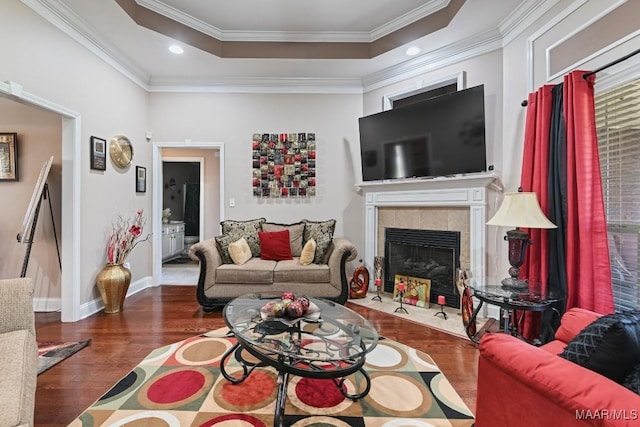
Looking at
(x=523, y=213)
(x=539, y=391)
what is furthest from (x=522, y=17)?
(x=539, y=391)

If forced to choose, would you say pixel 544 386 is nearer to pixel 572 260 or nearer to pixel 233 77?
pixel 572 260

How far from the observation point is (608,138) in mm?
2045

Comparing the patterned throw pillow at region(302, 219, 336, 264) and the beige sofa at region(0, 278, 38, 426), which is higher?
the patterned throw pillow at region(302, 219, 336, 264)

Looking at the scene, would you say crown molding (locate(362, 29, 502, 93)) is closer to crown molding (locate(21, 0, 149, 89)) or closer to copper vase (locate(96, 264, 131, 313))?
crown molding (locate(21, 0, 149, 89))

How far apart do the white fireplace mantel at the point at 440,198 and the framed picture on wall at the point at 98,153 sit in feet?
10.2

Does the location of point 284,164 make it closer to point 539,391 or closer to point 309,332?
point 309,332

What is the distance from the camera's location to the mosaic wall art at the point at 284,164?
436 centimetres

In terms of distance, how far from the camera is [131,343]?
2584 mm

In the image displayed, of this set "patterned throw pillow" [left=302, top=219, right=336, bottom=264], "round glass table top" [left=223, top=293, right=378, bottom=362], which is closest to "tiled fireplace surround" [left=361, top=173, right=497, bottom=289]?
"patterned throw pillow" [left=302, top=219, right=336, bottom=264]

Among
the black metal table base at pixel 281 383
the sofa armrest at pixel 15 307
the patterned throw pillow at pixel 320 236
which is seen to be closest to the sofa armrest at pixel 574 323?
the black metal table base at pixel 281 383

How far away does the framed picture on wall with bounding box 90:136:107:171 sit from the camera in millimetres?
3294

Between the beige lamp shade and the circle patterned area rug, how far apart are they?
1.21 metres

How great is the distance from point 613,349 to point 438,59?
3.45m

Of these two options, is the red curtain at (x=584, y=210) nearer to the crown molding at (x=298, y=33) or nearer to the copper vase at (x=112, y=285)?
the crown molding at (x=298, y=33)
